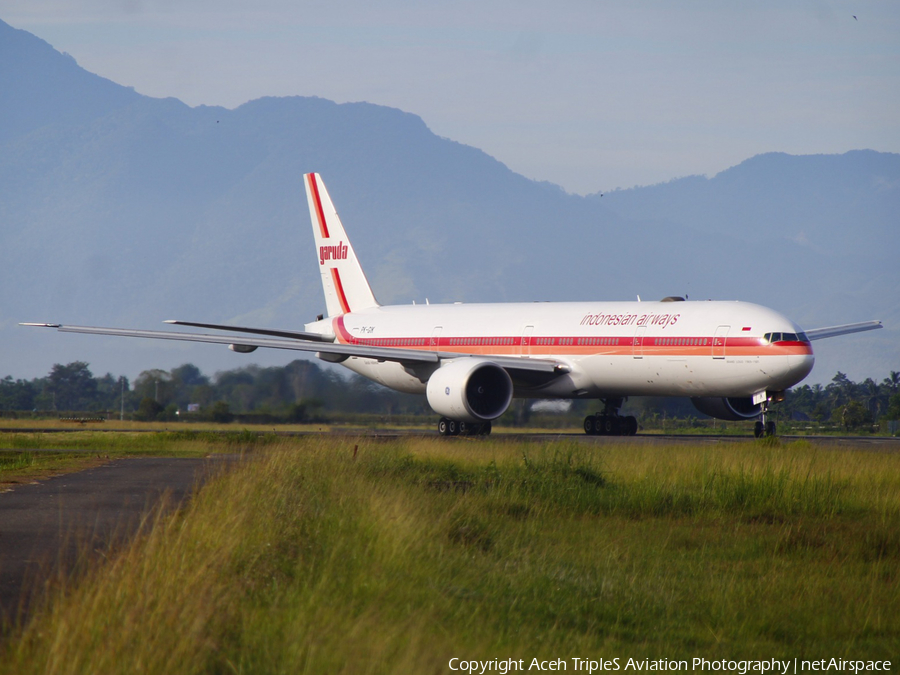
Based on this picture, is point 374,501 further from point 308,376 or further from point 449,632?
point 308,376

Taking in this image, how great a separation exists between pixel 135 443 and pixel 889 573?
884 inches

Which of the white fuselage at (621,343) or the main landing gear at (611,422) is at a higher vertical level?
the white fuselage at (621,343)

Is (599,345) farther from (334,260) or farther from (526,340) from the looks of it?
(334,260)

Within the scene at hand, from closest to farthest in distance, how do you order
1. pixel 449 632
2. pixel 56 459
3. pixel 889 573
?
pixel 449 632 < pixel 889 573 < pixel 56 459

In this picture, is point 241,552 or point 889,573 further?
point 889,573

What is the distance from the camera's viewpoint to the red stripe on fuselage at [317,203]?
41378 millimetres

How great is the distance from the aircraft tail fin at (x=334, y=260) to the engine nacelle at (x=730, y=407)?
1334 cm

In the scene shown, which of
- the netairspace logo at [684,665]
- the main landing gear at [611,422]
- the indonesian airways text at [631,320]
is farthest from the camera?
the main landing gear at [611,422]

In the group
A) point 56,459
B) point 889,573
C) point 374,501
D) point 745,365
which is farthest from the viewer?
point 745,365

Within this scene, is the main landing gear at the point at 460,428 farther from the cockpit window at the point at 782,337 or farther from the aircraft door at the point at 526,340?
the cockpit window at the point at 782,337

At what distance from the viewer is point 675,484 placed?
1492cm

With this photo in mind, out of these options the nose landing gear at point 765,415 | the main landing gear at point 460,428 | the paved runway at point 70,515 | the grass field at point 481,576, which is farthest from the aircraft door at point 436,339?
the grass field at point 481,576

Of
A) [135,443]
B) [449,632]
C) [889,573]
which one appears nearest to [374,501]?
[449,632]

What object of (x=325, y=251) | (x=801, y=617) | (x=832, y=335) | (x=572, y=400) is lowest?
(x=801, y=617)
